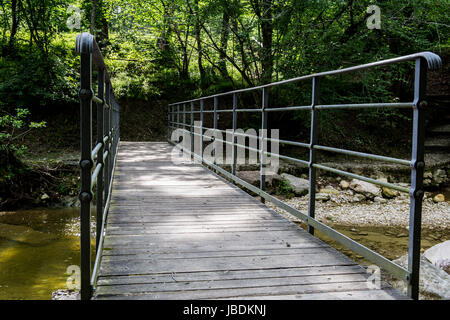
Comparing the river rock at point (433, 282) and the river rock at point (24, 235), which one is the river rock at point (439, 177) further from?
the river rock at point (24, 235)

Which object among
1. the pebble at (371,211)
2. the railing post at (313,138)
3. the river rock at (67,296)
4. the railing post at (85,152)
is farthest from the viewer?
the pebble at (371,211)

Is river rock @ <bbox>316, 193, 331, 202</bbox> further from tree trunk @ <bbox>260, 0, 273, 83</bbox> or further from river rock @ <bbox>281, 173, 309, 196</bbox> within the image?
tree trunk @ <bbox>260, 0, 273, 83</bbox>

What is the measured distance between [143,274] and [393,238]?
4881mm

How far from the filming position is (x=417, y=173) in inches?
75.1

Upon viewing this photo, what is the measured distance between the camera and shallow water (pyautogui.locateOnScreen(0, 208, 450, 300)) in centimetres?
405

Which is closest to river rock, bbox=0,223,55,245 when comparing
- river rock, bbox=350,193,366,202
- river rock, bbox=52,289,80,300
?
river rock, bbox=52,289,80,300

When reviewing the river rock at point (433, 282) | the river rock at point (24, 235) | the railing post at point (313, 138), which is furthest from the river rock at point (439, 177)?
the river rock at point (24, 235)

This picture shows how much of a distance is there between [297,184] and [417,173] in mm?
6595

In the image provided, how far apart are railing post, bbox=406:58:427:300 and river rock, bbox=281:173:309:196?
6.37 m

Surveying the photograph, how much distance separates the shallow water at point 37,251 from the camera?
3988mm

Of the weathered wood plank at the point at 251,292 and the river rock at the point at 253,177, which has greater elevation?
the weathered wood plank at the point at 251,292

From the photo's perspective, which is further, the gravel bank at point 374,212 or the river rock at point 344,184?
the river rock at point 344,184
